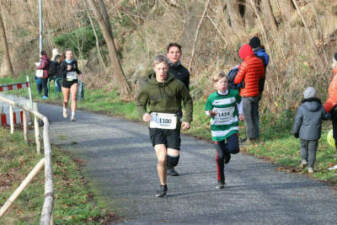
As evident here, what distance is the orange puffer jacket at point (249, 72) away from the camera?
10766mm

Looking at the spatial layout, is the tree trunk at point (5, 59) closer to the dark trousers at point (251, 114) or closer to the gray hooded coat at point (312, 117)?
the dark trousers at point (251, 114)

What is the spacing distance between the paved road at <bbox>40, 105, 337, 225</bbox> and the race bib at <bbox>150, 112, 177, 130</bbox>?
3.14ft

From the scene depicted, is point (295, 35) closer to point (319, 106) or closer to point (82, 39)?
point (319, 106)

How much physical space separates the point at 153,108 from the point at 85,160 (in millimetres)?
3461

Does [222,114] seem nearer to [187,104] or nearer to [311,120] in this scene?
[187,104]

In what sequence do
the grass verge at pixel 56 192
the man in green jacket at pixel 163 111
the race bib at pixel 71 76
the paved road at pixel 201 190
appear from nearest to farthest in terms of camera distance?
1. the paved road at pixel 201 190
2. the grass verge at pixel 56 192
3. the man in green jacket at pixel 163 111
4. the race bib at pixel 71 76

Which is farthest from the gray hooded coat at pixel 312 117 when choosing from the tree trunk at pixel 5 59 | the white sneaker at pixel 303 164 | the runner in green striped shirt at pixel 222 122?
the tree trunk at pixel 5 59

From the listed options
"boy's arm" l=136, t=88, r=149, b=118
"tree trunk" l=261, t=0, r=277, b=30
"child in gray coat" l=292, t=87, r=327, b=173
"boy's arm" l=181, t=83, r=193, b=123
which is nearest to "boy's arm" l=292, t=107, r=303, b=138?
"child in gray coat" l=292, t=87, r=327, b=173

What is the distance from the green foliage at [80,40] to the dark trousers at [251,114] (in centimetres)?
2030

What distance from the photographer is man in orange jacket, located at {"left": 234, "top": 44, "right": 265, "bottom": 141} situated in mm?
10773

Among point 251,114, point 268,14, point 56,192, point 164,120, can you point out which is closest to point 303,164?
point 251,114

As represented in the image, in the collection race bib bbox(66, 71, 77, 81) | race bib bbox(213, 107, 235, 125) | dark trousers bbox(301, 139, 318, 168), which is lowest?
dark trousers bbox(301, 139, 318, 168)

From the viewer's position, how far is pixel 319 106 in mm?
8531

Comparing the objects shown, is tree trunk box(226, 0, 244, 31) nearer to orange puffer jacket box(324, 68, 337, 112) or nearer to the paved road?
the paved road
